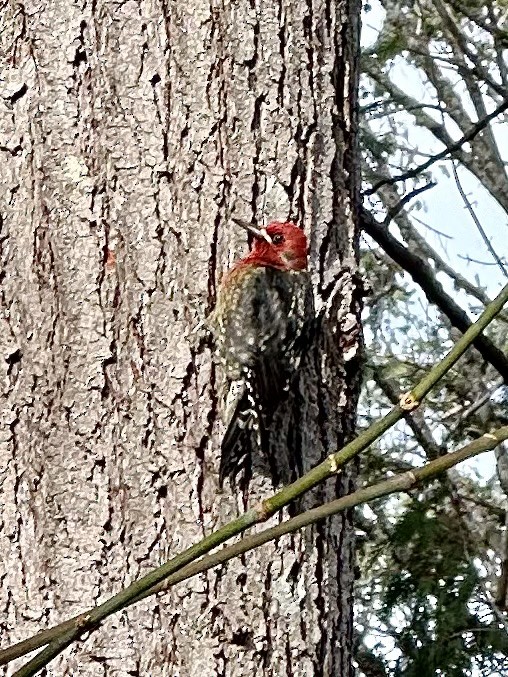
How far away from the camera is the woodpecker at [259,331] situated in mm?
2102

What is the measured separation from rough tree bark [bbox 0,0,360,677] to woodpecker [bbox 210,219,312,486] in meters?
0.04

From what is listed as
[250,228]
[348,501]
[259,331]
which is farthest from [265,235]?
[348,501]

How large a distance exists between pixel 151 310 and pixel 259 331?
1.74 ft

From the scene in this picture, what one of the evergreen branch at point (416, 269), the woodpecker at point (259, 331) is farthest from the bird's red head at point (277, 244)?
the evergreen branch at point (416, 269)

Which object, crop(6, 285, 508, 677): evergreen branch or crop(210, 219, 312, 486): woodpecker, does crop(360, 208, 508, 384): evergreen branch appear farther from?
crop(6, 285, 508, 677): evergreen branch

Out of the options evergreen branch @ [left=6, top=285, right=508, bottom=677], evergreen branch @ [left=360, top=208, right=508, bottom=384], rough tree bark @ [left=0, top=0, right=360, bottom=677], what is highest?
evergreen branch @ [left=360, top=208, right=508, bottom=384]

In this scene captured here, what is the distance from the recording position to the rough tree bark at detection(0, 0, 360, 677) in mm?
2010

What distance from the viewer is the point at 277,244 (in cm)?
229

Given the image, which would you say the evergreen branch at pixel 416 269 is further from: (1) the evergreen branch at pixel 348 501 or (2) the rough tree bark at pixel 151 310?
(1) the evergreen branch at pixel 348 501

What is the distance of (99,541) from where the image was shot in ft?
6.57

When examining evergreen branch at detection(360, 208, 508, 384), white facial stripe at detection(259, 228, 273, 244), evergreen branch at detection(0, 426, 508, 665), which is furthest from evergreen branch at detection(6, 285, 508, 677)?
evergreen branch at detection(360, 208, 508, 384)

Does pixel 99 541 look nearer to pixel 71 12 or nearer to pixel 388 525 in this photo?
pixel 71 12

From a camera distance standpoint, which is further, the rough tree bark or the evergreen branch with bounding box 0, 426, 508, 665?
the rough tree bark

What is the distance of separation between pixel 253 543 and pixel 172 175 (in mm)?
1063
